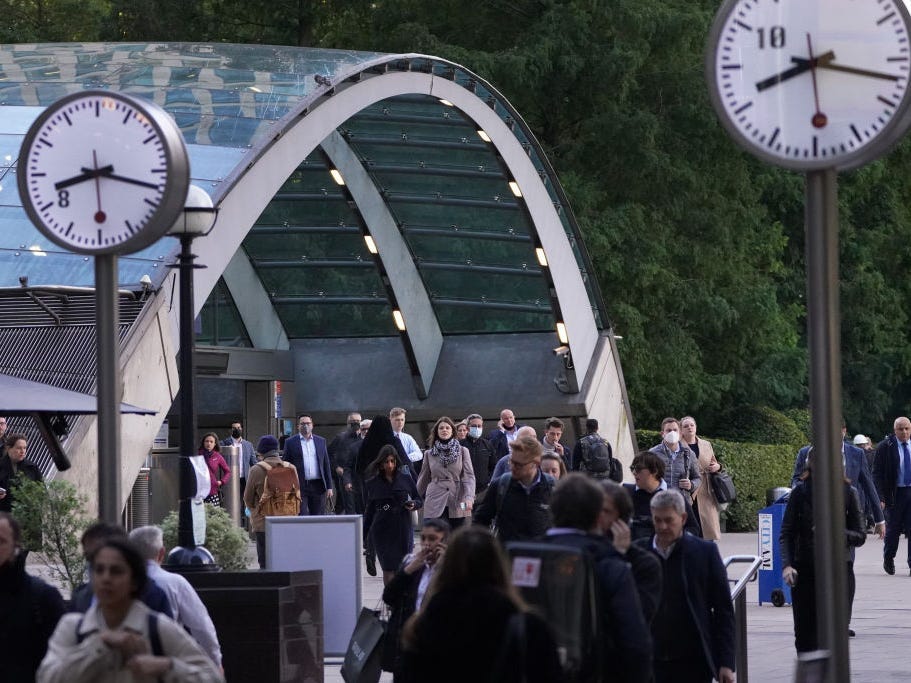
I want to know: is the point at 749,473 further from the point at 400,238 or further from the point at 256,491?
the point at 256,491

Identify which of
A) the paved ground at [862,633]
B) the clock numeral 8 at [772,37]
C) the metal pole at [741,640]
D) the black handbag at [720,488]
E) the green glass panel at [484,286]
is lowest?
the paved ground at [862,633]

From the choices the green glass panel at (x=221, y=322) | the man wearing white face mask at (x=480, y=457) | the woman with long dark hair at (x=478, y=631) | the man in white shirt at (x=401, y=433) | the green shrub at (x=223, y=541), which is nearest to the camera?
the woman with long dark hair at (x=478, y=631)

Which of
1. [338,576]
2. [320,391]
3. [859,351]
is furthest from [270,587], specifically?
[859,351]

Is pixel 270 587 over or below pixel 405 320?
below

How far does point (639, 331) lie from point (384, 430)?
20244mm

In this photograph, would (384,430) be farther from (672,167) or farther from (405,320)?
(672,167)

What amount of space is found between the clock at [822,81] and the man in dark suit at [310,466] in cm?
1594

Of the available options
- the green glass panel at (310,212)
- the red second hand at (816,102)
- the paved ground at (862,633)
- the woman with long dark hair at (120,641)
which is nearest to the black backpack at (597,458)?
the paved ground at (862,633)

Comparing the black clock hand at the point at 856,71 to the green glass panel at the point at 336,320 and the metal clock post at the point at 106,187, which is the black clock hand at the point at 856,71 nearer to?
the metal clock post at the point at 106,187

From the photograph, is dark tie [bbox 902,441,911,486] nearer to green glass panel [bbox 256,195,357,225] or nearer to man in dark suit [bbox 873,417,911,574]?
man in dark suit [bbox 873,417,911,574]

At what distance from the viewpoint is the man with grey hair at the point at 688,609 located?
8.52m

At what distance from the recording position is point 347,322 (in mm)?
36531

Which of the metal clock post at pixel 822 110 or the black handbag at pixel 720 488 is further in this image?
the black handbag at pixel 720 488

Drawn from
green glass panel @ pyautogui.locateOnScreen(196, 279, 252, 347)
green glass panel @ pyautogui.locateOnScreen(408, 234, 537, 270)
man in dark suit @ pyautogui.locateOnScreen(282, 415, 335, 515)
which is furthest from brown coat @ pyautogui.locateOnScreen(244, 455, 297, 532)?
green glass panel @ pyautogui.locateOnScreen(408, 234, 537, 270)
